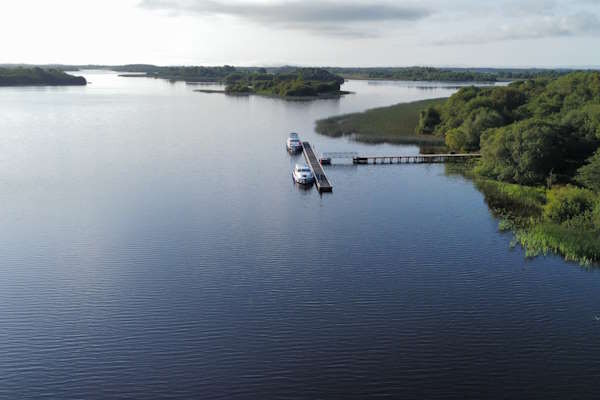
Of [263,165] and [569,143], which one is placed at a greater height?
[569,143]

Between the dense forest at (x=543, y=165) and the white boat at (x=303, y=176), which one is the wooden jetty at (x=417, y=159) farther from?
the white boat at (x=303, y=176)

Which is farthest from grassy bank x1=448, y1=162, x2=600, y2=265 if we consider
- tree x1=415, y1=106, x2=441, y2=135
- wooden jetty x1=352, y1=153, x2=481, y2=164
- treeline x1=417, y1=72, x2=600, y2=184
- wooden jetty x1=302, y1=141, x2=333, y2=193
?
tree x1=415, y1=106, x2=441, y2=135

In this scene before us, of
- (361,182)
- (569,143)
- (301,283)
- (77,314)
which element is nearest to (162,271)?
(77,314)

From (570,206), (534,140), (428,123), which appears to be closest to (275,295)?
(570,206)

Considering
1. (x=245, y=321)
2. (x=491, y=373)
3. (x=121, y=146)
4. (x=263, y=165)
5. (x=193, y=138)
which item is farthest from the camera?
(x=193, y=138)

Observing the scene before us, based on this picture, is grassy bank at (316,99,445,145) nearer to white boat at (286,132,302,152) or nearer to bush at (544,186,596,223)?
white boat at (286,132,302,152)

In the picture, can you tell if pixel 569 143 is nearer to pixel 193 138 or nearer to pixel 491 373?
pixel 491 373
